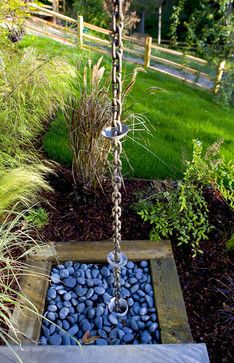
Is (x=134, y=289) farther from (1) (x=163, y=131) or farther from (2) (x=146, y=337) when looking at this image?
(1) (x=163, y=131)

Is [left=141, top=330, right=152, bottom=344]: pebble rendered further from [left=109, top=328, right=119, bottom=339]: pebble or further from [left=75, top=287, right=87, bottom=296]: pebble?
[left=75, top=287, right=87, bottom=296]: pebble

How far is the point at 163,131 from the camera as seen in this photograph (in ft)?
13.3

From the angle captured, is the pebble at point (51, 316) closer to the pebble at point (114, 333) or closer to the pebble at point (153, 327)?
the pebble at point (114, 333)

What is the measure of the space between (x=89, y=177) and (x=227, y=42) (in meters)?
4.75

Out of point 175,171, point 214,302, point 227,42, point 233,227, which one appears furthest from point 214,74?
point 214,302

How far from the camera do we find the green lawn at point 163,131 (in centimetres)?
334

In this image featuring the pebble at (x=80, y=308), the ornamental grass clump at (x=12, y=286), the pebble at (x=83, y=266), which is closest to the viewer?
the ornamental grass clump at (x=12, y=286)

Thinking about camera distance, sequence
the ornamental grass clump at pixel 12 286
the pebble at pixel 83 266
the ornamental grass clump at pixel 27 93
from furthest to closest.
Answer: the ornamental grass clump at pixel 27 93, the pebble at pixel 83 266, the ornamental grass clump at pixel 12 286

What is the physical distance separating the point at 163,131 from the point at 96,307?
2.40 meters

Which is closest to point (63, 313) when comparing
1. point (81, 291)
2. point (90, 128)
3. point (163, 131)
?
point (81, 291)

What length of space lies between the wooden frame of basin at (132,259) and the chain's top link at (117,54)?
940mm

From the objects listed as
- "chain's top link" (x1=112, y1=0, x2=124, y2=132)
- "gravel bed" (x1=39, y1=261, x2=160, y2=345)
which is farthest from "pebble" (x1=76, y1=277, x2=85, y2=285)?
"chain's top link" (x1=112, y1=0, x2=124, y2=132)

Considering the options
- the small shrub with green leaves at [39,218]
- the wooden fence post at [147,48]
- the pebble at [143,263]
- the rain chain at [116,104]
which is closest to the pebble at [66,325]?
the rain chain at [116,104]

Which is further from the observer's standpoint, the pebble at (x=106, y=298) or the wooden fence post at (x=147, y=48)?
the wooden fence post at (x=147, y=48)
